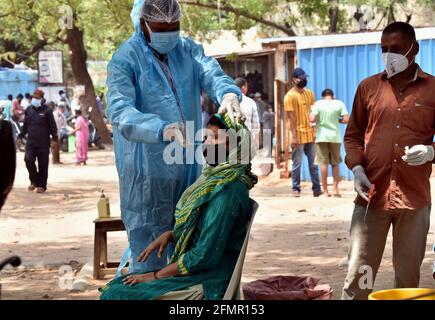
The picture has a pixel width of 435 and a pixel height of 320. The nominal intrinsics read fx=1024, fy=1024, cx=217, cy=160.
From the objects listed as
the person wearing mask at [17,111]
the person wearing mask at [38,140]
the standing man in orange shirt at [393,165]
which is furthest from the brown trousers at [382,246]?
the person wearing mask at [17,111]

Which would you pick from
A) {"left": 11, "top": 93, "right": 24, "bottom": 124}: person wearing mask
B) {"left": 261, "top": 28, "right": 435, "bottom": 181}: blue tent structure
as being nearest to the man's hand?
{"left": 261, "top": 28, "right": 435, "bottom": 181}: blue tent structure

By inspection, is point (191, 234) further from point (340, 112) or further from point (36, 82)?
point (36, 82)

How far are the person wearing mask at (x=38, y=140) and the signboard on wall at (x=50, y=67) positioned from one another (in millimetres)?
16166

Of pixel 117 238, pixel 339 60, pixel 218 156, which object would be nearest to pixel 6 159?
pixel 218 156

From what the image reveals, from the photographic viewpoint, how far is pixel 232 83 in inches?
208

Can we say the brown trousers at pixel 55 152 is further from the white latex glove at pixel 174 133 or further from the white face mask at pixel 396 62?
the white latex glove at pixel 174 133

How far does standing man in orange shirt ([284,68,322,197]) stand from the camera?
14656 millimetres

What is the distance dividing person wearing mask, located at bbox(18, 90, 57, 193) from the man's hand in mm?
12542

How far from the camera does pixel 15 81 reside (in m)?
38.2

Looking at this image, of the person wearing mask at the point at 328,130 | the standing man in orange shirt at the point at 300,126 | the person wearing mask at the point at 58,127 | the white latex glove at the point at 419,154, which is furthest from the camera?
the person wearing mask at the point at 58,127

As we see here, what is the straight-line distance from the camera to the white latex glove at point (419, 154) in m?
5.20

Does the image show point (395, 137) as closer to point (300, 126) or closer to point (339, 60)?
point (300, 126)
